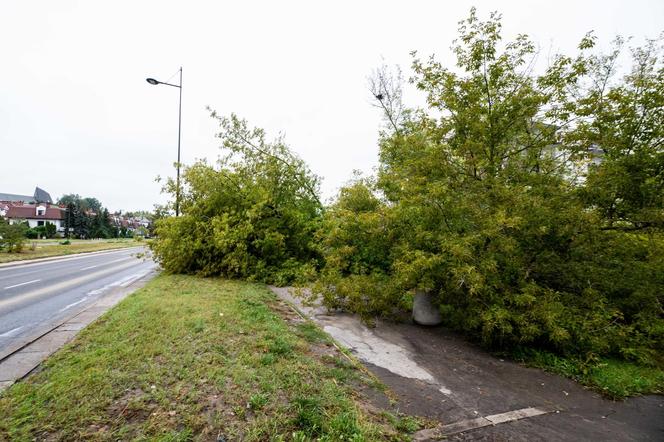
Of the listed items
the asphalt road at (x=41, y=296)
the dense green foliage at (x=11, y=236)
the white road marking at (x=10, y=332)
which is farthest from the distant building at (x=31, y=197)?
the white road marking at (x=10, y=332)

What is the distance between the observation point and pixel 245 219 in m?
10.5

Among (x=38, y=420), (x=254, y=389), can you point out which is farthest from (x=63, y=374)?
(x=254, y=389)

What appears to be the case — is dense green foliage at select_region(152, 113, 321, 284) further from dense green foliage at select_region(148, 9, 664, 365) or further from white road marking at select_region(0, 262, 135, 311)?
dense green foliage at select_region(148, 9, 664, 365)

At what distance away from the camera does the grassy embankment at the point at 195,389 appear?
238 centimetres

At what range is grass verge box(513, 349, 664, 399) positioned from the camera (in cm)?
380

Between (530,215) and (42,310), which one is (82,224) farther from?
(530,215)

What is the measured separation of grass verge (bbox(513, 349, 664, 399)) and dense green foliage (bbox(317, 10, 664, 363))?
0.20 m

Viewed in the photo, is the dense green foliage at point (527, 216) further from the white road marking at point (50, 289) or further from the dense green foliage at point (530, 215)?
the white road marking at point (50, 289)

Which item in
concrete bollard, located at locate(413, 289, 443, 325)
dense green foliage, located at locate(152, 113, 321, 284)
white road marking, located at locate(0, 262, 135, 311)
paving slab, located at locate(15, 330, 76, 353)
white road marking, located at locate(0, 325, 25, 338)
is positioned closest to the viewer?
paving slab, located at locate(15, 330, 76, 353)

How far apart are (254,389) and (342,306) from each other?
3663 mm

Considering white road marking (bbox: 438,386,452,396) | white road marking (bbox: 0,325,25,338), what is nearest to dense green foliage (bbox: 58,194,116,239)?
white road marking (bbox: 0,325,25,338)

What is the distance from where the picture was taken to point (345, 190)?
23.9 ft

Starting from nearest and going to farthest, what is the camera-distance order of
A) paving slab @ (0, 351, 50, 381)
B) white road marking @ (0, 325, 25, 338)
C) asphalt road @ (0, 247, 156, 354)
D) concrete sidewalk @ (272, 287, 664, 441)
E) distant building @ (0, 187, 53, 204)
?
concrete sidewalk @ (272, 287, 664, 441) < paving slab @ (0, 351, 50, 381) < white road marking @ (0, 325, 25, 338) < asphalt road @ (0, 247, 156, 354) < distant building @ (0, 187, 53, 204)

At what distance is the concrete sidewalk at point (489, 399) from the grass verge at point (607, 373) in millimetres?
153
